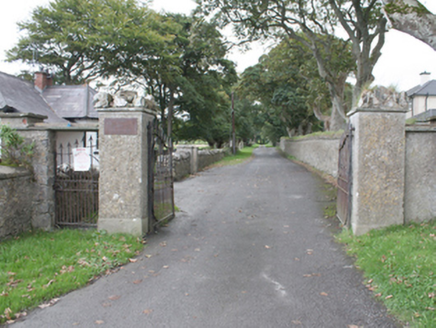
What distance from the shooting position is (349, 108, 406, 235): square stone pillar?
6.25 metres

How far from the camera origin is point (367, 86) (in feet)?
21.8

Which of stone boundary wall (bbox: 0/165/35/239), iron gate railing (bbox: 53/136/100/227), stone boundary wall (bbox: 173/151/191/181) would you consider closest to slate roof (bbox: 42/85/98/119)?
stone boundary wall (bbox: 173/151/191/181)

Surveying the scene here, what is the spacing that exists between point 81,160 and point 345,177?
17.7 feet

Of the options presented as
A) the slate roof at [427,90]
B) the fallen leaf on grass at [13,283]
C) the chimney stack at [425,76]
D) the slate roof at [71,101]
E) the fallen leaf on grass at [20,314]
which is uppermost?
the chimney stack at [425,76]

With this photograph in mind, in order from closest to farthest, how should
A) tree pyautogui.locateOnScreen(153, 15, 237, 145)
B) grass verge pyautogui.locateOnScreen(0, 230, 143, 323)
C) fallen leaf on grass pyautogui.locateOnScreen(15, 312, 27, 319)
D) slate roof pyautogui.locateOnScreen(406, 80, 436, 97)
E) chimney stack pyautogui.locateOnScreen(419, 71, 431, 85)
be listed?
fallen leaf on grass pyautogui.locateOnScreen(15, 312, 27, 319), grass verge pyautogui.locateOnScreen(0, 230, 143, 323), tree pyautogui.locateOnScreen(153, 15, 237, 145), slate roof pyautogui.locateOnScreen(406, 80, 436, 97), chimney stack pyautogui.locateOnScreen(419, 71, 431, 85)

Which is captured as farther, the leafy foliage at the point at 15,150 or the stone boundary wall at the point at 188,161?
the stone boundary wall at the point at 188,161

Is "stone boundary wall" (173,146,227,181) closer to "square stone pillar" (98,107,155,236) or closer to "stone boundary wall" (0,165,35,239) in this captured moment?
"square stone pillar" (98,107,155,236)

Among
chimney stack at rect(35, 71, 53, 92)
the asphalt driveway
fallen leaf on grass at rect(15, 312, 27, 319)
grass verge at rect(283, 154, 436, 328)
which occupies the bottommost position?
fallen leaf on grass at rect(15, 312, 27, 319)

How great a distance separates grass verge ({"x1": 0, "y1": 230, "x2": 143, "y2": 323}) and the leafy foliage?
141 cm

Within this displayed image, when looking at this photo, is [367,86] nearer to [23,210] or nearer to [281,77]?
[23,210]

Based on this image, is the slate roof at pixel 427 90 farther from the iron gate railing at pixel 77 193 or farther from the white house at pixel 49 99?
the iron gate railing at pixel 77 193

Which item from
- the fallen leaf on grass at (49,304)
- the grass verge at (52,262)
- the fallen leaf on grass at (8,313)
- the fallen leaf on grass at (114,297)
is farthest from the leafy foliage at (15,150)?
the fallen leaf on grass at (114,297)

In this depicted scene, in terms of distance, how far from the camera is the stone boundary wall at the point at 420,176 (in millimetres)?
6352

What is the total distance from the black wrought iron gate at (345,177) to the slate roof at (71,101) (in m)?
16.5
